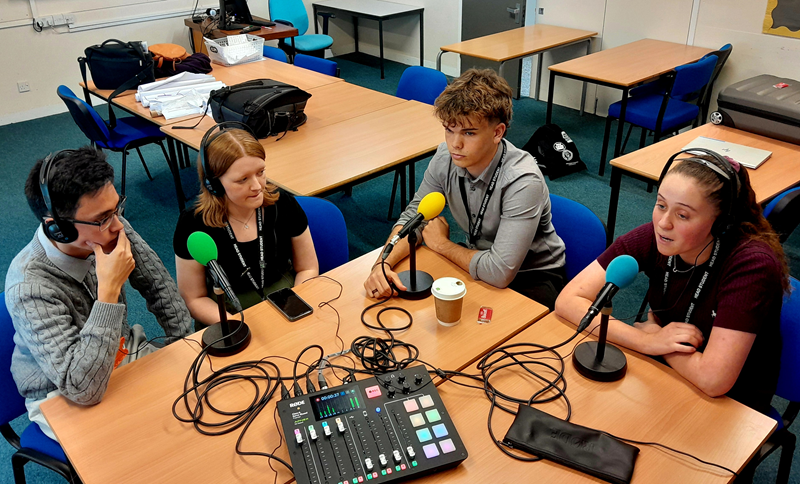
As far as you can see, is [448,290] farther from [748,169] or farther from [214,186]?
[748,169]

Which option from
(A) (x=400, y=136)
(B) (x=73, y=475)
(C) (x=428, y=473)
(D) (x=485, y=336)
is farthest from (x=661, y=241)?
(A) (x=400, y=136)

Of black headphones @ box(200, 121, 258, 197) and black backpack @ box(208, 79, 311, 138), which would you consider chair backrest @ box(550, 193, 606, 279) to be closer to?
black headphones @ box(200, 121, 258, 197)

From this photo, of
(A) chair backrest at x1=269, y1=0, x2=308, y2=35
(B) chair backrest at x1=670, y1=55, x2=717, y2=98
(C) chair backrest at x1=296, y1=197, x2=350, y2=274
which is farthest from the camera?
(A) chair backrest at x1=269, y1=0, x2=308, y2=35

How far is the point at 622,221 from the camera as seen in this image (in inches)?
148

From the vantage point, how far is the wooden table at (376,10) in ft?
21.0

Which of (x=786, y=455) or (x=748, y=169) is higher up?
(x=748, y=169)

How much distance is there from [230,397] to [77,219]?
60cm

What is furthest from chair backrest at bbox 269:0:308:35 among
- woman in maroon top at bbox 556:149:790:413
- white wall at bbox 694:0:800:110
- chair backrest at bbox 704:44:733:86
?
woman in maroon top at bbox 556:149:790:413

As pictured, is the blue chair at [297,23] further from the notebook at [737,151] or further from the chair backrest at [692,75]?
the notebook at [737,151]

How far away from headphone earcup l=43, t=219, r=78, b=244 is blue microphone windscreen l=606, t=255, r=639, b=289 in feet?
4.37

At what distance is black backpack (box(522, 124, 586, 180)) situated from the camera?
4.35 m

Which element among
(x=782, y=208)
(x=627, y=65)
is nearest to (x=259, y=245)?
(x=782, y=208)

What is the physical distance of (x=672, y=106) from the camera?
422 centimetres

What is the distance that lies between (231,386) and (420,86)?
2.82 m
